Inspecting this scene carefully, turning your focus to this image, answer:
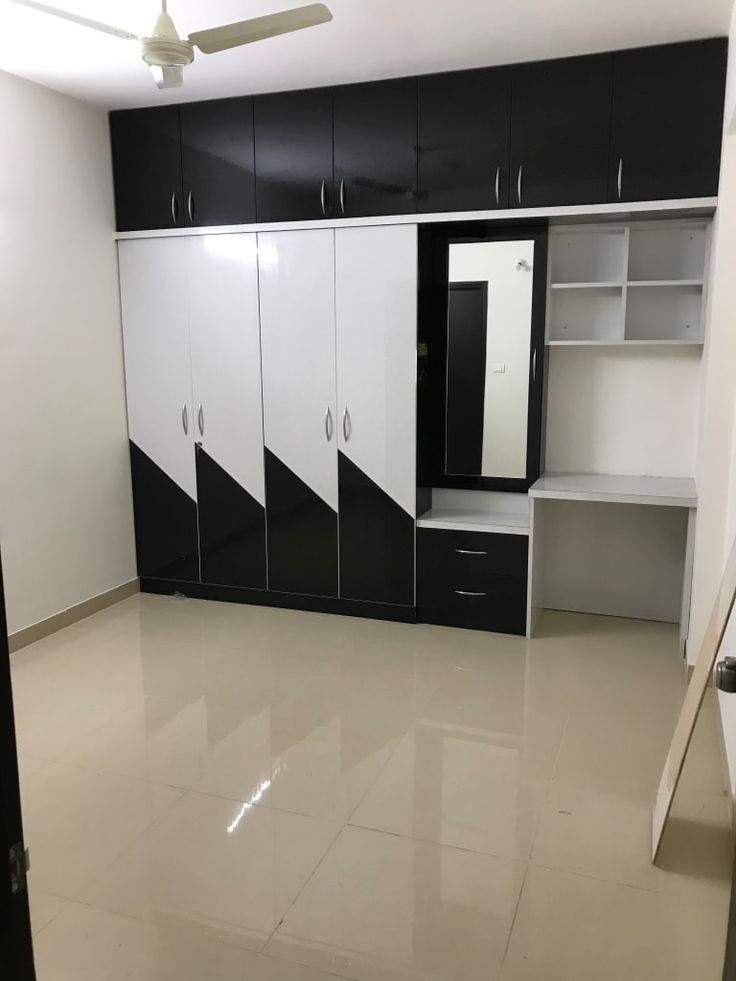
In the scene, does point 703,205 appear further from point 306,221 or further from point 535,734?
point 535,734

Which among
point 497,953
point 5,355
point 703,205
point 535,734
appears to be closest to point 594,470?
point 703,205

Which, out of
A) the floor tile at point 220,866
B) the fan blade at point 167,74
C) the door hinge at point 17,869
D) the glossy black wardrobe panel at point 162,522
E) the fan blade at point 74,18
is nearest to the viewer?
the door hinge at point 17,869

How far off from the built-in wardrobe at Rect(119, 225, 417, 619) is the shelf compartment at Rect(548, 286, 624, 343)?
2.54 feet

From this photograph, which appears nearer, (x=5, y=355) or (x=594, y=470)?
(x=5, y=355)

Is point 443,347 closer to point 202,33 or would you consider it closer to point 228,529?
point 228,529

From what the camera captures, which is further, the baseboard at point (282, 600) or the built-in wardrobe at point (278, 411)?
the baseboard at point (282, 600)

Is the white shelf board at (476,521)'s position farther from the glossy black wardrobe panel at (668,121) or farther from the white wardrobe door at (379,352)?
the glossy black wardrobe panel at (668,121)

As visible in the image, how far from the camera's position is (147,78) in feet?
12.4

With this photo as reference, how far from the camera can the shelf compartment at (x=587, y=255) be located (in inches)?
156

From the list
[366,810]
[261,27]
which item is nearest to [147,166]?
[261,27]

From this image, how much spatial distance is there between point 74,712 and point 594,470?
→ 2.77 m

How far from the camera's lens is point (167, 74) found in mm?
2645

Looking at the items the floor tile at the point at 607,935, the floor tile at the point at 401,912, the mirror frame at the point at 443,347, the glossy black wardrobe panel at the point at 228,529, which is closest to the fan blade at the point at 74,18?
the mirror frame at the point at 443,347

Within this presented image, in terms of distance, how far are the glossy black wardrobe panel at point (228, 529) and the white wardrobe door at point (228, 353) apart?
0.06 m
